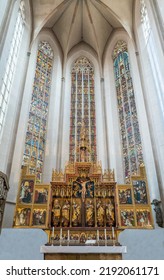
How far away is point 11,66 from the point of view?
12.1 meters

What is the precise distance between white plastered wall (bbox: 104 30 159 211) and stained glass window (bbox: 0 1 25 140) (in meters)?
6.42

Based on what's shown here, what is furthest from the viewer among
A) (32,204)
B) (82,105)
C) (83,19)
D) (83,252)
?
(83,19)

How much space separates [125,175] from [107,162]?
4.27 feet

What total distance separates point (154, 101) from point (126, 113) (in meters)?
2.77

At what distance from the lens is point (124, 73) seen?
15664 mm

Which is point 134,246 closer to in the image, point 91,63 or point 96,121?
point 96,121

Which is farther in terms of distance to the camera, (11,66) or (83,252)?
(11,66)

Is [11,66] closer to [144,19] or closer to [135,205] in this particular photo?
[144,19]

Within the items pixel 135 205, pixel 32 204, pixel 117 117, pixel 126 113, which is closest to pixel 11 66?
pixel 117 117

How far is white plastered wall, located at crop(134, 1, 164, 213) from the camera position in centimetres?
1019

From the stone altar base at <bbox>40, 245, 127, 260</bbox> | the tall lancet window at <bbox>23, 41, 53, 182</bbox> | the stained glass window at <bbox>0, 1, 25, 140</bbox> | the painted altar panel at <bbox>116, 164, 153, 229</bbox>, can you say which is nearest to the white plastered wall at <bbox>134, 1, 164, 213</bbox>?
the painted altar panel at <bbox>116, 164, 153, 229</bbox>

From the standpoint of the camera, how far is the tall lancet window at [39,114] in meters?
12.3

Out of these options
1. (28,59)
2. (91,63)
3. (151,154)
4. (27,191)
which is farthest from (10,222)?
(91,63)
